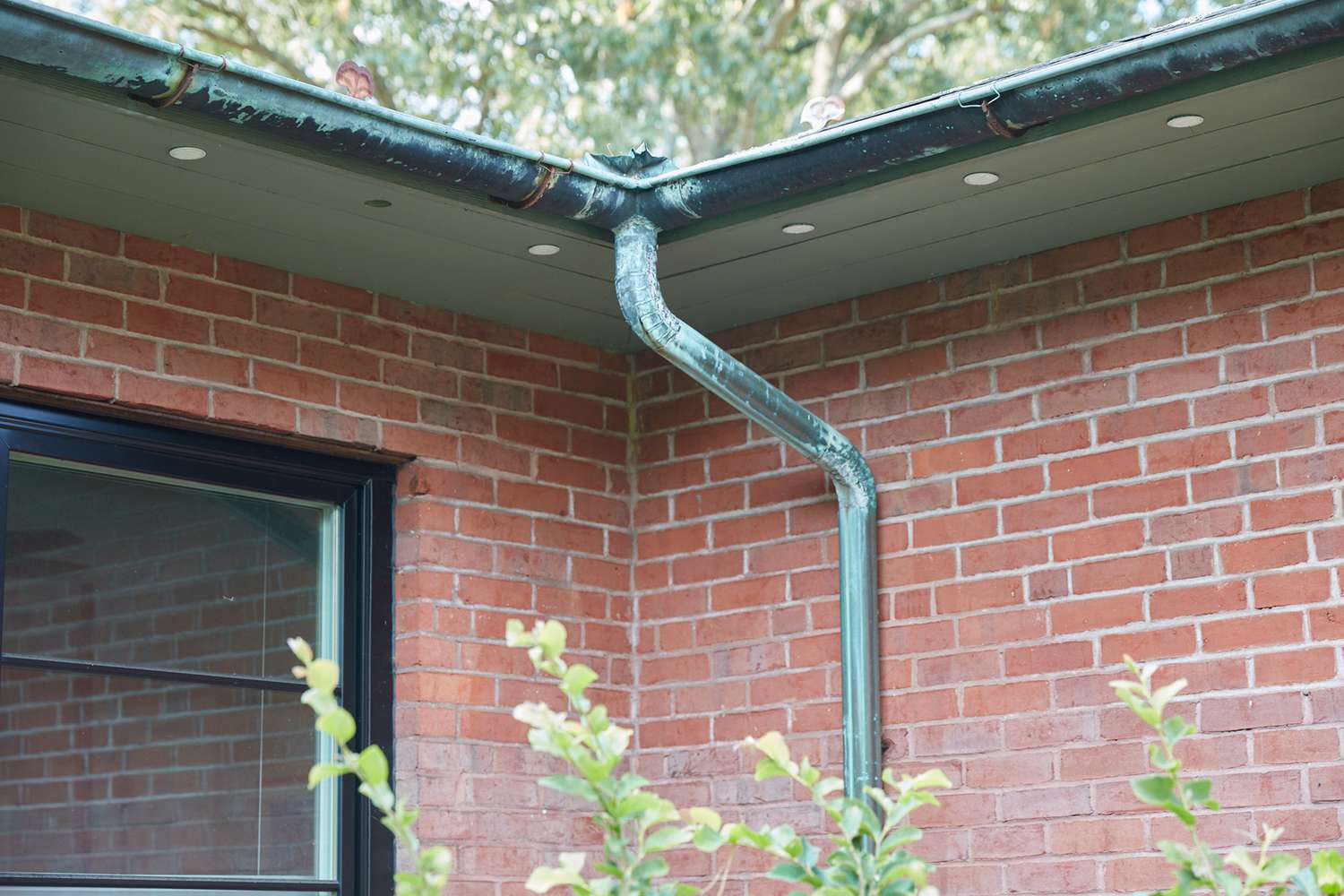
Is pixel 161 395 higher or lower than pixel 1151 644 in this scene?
higher

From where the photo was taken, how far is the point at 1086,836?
3488 millimetres

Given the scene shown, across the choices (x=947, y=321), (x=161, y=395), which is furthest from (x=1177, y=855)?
(x=161, y=395)

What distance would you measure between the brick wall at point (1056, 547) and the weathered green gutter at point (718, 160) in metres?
0.20

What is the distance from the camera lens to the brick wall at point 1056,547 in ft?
11.1

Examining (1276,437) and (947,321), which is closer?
(1276,437)

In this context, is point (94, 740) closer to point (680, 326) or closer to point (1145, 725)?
point (680, 326)

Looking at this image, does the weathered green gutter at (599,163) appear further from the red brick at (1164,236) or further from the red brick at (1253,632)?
the red brick at (1253,632)

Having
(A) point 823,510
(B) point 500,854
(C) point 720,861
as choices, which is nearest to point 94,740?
(B) point 500,854

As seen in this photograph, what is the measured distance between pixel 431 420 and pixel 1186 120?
1885 mm

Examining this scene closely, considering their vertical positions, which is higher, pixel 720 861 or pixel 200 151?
pixel 200 151

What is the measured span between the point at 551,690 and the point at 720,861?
22.7 inches

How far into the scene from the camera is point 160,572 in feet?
12.1

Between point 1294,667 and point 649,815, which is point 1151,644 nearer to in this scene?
point 1294,667

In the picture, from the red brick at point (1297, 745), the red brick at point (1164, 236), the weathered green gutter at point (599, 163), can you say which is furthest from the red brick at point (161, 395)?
the red brick at point (1297, 745)
